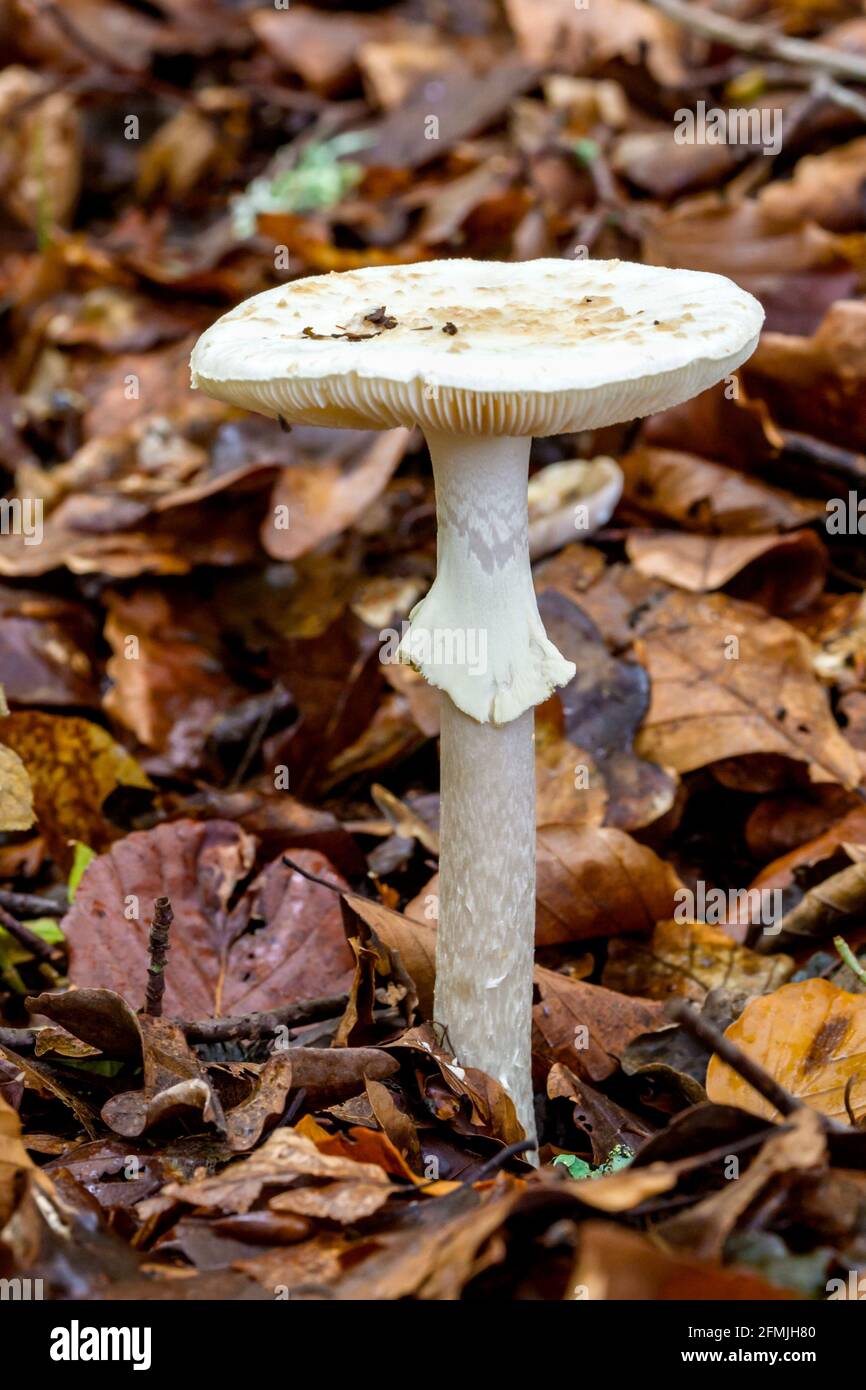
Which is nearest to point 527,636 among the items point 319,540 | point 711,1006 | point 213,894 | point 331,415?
point 331,415

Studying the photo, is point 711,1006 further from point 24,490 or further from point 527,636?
point 24,490

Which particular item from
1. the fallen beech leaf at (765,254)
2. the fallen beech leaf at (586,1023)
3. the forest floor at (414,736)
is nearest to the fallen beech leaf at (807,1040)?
the forest floor at (414,736)

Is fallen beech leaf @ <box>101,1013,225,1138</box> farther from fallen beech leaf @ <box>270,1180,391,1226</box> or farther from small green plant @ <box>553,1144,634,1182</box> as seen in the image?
small green plant @ <box>553,1144,634,1182</box>

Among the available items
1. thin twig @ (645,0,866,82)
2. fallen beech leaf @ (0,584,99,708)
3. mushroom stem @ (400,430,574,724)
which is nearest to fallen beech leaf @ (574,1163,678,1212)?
mushroom stem @ (400,430,574,724)

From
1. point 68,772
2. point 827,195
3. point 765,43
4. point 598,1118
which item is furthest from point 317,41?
point 598,1118

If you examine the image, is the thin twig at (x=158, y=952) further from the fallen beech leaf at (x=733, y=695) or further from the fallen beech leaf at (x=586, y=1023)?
the fallen beech leaf at (x=733, y=695)
